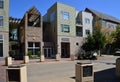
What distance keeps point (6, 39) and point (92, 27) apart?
84.1ft

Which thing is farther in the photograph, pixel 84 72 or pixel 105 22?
pixel 105 22

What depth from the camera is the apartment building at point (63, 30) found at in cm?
4160

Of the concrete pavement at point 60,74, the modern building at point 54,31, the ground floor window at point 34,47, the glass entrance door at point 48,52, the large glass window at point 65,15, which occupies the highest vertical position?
the large glass window at point 65,15

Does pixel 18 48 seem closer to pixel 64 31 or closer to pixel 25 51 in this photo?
pixel 25 51

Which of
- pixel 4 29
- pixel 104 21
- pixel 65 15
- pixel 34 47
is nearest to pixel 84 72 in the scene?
pixel 4 29

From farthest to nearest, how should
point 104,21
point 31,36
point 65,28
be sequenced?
point 104,21
point 65,28
point 31,36

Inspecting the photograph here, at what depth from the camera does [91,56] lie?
131 feet

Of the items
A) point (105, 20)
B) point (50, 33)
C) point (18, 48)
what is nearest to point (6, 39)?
point (18, 48)

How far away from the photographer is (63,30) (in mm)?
42438

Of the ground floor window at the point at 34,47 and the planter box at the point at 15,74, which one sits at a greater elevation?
the ground floor window at the point at 34,47

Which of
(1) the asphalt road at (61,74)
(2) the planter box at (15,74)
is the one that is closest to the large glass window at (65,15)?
(1) the asphalt road at (61,74)

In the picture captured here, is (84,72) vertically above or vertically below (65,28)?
below

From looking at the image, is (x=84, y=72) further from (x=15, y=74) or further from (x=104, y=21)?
(x=104, y=21)

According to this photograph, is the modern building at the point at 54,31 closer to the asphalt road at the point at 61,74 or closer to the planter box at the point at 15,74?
the asphalt road at the point at 61,74
